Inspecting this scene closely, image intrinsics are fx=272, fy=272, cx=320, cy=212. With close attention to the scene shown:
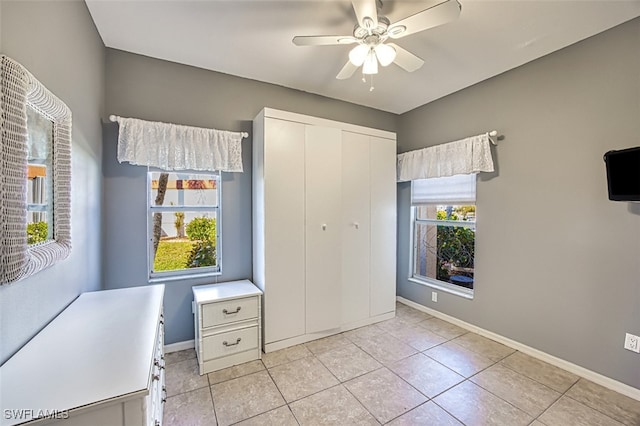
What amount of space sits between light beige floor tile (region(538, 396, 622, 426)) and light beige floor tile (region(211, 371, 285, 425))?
175cm

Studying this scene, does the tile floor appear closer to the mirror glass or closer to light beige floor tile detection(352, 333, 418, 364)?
light beige floor tile detection(352, 333, 418, 364)

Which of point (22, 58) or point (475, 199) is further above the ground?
point (22, 58)

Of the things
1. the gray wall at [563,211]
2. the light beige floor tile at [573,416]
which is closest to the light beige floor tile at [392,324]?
the gray wall at [563,211]

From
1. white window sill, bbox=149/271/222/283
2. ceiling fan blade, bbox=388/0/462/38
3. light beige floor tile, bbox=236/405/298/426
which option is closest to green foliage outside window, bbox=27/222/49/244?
white window sill, bbox=149/271/222/283

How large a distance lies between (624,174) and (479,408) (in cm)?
184

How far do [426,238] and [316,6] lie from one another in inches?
114

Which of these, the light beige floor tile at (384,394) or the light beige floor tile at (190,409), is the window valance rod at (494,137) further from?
the light beige floor tile at (190,409)

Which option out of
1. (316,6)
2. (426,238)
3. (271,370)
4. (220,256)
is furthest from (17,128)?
(426,238)

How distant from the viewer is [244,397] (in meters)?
1.93

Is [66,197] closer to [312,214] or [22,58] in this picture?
[22,58]

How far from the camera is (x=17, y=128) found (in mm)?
915

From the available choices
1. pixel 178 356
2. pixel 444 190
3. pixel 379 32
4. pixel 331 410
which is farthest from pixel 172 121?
pixel 444 190

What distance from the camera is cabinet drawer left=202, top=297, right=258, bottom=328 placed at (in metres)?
2.23

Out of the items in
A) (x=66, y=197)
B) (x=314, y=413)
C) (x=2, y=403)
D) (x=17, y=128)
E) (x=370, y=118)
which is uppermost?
(x=370, y=118)
